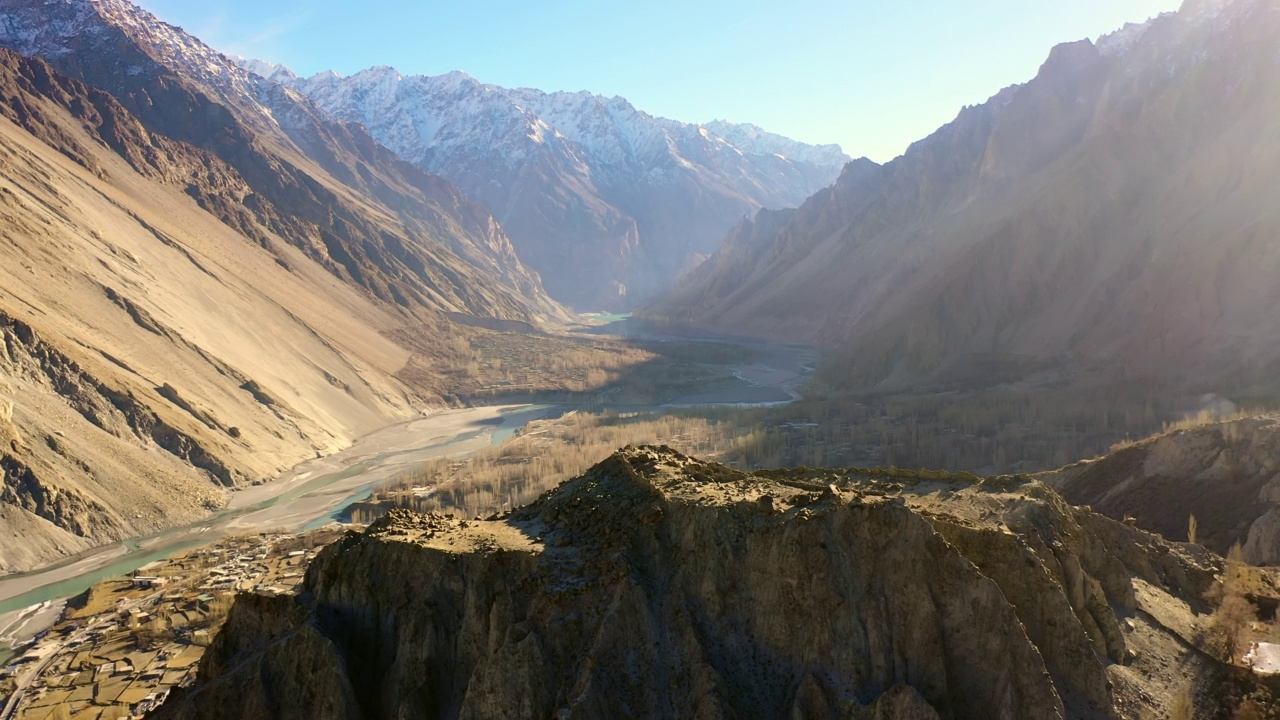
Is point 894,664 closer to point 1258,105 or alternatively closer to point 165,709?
point 165,709

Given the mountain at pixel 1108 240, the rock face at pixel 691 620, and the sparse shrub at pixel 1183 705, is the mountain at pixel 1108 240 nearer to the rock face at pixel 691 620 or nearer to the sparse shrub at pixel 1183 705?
the sparse shrub at pixel 1183 705

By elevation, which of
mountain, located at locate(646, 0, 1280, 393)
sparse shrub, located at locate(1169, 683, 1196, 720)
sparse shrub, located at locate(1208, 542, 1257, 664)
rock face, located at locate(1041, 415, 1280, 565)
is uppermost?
mountain, located at locate(646, 0, 1280, 393)

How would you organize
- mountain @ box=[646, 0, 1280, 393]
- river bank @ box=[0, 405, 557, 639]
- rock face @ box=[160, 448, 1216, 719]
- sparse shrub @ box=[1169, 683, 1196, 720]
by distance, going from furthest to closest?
mountain @ box=[646, 0, 1280, 393] → river bank @ box=[0, 405, 557, 639] → sparse shrub @ box=[1169, 683, 1196, 720] → rock face @ box=[160, 448, 1216, 719]

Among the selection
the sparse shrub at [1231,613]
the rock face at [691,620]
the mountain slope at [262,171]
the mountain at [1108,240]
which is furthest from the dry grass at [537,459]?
the mountain slope at [262,171]

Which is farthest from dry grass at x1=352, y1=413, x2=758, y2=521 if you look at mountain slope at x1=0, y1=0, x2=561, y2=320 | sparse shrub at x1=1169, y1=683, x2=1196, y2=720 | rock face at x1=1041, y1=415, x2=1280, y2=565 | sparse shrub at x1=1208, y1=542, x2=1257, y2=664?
mountain slope at x1=0, y1=0, x2=561, y2=320

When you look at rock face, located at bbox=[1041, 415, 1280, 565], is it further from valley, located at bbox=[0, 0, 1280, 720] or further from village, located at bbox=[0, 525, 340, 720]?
village, located at bbox=[0, 525, 340, 720]

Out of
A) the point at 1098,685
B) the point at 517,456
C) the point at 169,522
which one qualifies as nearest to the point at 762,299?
the point at 517,456

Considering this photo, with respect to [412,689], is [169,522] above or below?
below
